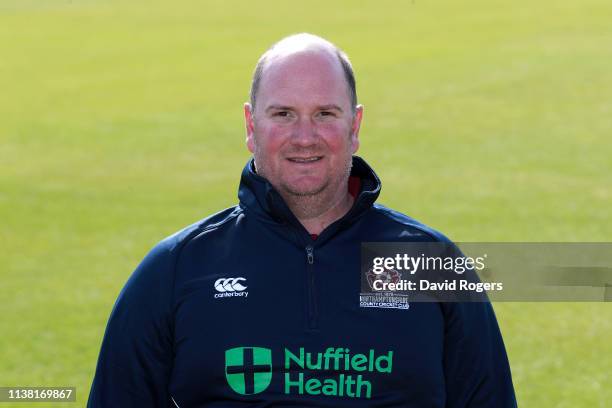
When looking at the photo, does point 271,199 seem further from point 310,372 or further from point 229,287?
point 310,372

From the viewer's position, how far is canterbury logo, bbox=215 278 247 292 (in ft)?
13.1

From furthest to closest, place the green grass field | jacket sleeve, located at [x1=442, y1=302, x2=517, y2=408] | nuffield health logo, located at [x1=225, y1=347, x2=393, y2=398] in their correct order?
1. the green grass field
2. jacket sleeve, located at [x1=442, y1=302, x2=517, y2=408]
3. nuffield health logo, located at [x1=225, y1=347, x2=393, y2=398]

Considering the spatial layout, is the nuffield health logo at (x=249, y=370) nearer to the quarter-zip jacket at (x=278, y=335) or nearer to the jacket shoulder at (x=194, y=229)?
the quarter-zip jacket at (x=278, y=335)

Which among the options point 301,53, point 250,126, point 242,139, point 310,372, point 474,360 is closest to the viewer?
point 310,372

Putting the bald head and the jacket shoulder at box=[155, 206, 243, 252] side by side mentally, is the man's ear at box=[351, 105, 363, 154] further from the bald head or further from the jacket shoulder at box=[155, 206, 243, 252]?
the jacket shoulder at box=[155, 206, 243, 252]

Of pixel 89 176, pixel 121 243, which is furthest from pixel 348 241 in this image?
pixel 89 176

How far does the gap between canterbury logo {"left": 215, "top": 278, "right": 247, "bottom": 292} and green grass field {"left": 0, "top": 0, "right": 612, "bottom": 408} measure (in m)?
5.54

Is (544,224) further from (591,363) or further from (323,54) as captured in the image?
(323,54)

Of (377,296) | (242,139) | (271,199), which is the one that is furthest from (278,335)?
(242,139)

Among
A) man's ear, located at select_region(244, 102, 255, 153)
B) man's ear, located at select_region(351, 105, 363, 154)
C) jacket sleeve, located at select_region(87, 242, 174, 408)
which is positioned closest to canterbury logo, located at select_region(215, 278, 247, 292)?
jacket sleeve, located at select_region(87, 242, 174, 408)

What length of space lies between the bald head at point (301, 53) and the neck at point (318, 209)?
32 cm

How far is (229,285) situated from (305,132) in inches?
21.8

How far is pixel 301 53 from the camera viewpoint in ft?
13.7

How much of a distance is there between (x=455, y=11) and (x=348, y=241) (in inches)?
1364
